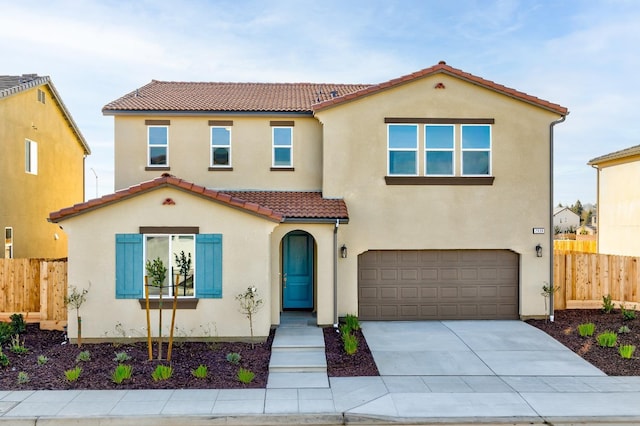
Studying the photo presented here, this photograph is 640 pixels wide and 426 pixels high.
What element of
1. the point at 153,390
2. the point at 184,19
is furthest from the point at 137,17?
the point at 153,390

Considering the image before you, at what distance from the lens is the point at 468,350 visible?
10.2 meters

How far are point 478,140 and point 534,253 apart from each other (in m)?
3.81

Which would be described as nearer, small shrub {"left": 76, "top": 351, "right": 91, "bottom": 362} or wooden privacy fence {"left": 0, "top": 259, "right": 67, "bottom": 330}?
small shrub {"left": 76, "top": 351, "right": 91, "bottom": 362}

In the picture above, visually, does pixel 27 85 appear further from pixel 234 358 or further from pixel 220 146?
pixel 234 358

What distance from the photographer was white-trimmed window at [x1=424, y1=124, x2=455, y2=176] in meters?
12.8

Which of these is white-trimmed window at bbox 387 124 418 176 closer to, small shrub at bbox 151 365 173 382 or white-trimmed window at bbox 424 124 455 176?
white-trimmed window at bbox 424 124 455 176

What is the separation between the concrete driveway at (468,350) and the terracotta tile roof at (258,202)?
11.6ft

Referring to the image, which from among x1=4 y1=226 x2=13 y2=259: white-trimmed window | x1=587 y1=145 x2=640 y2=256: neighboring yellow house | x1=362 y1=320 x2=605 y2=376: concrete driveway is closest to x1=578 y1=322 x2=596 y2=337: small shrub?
x1=362 y1=320 x2=605 y2=376: concrete driveway

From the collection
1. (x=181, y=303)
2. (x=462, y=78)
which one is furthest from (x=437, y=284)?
(x=181, y=303)

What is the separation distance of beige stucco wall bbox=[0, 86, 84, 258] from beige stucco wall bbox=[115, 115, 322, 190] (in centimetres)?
513

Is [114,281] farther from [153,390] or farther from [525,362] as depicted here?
[525,362]

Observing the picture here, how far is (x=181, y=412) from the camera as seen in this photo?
6.99 meters

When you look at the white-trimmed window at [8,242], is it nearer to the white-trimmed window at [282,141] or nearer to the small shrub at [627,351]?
the white-trimmed window at [282,141]

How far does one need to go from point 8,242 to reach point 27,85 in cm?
602
